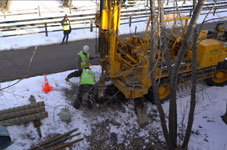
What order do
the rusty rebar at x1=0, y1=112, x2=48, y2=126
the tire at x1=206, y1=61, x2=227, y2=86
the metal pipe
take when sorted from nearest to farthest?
the rusty rebar at x1=0, y1=112, x2=48, y2=126 < the metal pipe < the tire at x1=206, y1=61, x2=227, y2=86

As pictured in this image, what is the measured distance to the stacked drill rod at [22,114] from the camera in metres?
6.10

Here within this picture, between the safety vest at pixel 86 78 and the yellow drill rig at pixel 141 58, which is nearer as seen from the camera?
the yellow drill rig at pixel 141 58

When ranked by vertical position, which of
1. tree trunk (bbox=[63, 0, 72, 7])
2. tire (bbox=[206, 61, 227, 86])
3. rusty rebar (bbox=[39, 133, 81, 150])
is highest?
tree trunk (bbox=[63, 0, 72, 7])

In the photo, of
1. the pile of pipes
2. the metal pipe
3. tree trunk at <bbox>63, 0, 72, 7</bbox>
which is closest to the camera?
the pile of pipes

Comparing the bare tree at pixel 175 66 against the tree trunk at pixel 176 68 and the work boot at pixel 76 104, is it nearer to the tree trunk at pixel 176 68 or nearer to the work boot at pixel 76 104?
the tree trunk at pixel 176 68

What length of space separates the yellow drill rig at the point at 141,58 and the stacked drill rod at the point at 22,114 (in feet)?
7.12

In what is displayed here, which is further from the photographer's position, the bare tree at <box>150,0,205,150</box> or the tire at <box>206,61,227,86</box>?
the tire at <box>206,61,227,86</box>

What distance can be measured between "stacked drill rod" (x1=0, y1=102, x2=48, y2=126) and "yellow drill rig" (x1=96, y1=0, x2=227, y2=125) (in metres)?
2.17

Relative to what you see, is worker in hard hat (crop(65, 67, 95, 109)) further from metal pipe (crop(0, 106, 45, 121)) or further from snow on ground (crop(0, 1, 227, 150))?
metal pipe (crop(0, 106, 45, 121))

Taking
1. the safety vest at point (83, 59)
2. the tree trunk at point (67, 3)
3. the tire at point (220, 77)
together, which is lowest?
the tire at point (220, 77)

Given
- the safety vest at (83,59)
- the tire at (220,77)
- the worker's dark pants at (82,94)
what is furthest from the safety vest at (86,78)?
the tire at (220,77)

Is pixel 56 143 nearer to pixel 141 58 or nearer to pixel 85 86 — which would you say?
pixel 85 86

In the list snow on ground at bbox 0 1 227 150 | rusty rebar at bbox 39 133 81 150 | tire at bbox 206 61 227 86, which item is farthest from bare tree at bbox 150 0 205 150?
tire at bbox 206 61 227 86

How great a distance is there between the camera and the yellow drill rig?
6.58 m
